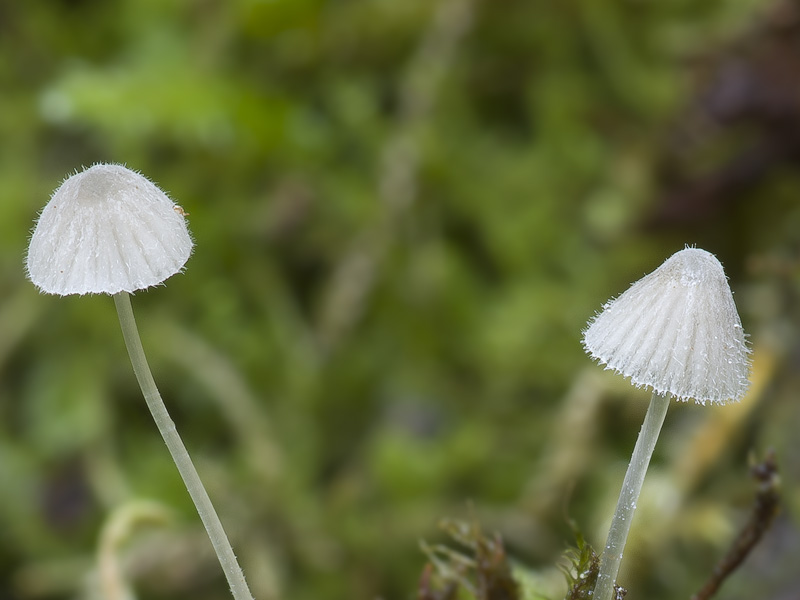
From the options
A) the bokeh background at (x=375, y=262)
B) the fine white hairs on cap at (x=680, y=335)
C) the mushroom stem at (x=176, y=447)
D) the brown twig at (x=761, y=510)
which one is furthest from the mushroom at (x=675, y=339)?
the bokeh background at (x=375, y=262)

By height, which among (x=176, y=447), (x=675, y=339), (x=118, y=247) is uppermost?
(x=118, y=247)

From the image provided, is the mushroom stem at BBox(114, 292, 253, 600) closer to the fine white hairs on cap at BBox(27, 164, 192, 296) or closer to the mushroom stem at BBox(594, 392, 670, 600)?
the fine white hairs on cap at BBox(27, 164, 192, 296)

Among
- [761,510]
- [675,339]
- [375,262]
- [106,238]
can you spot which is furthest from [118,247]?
[375,262]

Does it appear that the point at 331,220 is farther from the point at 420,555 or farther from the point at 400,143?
the point at 420,555

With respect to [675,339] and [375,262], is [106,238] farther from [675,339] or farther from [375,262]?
[375,262]

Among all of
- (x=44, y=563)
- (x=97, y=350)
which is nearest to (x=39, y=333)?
(x=97, y=350)

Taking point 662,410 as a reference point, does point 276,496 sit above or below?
above
